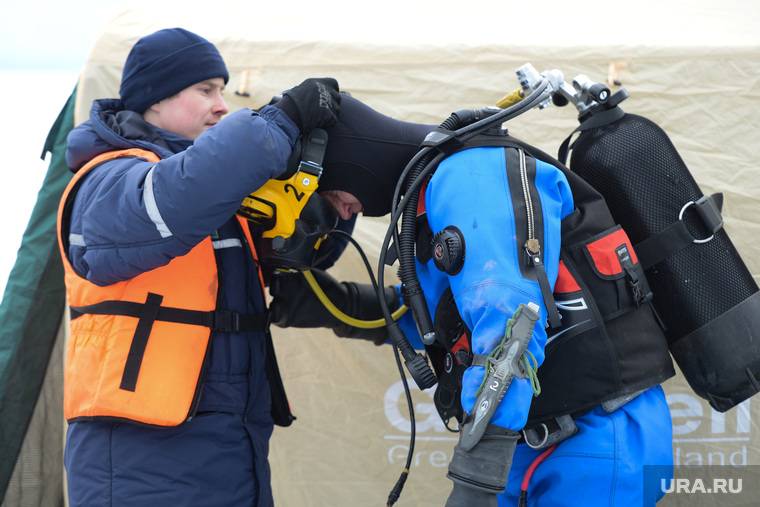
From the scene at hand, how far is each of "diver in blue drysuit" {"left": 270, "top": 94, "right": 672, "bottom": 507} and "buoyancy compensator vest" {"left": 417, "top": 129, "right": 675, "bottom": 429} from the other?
6 centimetres

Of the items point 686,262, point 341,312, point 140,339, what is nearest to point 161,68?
point 140,339

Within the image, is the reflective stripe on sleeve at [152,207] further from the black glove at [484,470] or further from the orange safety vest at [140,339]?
the black glove at [484,470]

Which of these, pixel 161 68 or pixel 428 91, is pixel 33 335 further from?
pixel 428 91

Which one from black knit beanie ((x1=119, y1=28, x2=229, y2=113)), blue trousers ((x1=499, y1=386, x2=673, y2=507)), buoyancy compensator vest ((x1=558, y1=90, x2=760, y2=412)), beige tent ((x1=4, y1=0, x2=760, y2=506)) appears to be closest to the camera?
blue trousers ((x1=499, y1=386, x2=673, y2=507))

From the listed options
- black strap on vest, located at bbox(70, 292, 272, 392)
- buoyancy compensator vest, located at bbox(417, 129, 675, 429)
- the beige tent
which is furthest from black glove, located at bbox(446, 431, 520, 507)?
the beige tent

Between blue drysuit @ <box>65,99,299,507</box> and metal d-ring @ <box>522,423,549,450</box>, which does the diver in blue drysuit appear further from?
blue drysuit @ <box>65,99,299,507</box>

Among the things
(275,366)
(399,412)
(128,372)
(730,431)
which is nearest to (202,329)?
(128,372)

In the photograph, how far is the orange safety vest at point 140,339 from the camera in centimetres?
150

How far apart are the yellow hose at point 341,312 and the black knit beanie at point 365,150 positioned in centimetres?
35

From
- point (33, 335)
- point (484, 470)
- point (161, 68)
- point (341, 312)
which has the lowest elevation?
point (33, 335)

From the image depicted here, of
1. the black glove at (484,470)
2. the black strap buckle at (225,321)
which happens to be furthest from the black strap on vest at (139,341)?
the black glove at (484,470)

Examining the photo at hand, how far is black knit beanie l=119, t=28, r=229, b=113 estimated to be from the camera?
1.75m

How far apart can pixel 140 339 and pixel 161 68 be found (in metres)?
0.71

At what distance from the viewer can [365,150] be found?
5.41 ft
